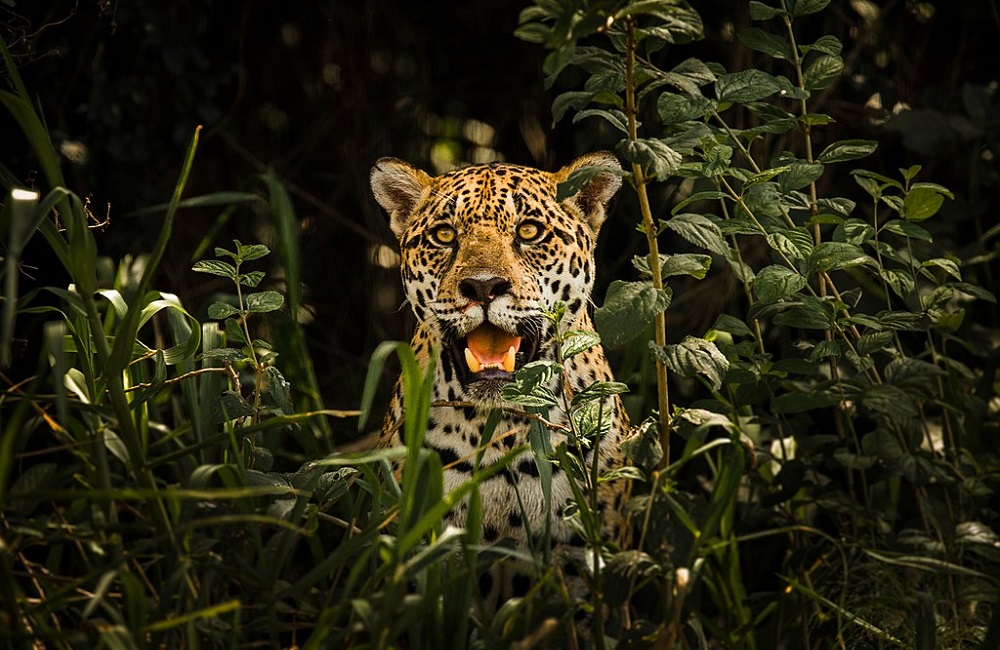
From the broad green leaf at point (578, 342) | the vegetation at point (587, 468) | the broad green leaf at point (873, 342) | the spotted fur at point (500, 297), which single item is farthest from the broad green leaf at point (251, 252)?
the broad green leaf at point (873, 342)

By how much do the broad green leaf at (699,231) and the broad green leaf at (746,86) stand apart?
0.93ft

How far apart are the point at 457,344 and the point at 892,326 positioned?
35.5 inches

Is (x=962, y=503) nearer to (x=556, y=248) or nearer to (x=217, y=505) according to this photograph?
(x=556, y=248)

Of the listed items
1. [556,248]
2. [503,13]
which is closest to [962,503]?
[556,248]

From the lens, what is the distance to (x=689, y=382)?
357cm

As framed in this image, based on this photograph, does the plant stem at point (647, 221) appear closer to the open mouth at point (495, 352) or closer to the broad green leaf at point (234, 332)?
the open mouth at point (495, 352)

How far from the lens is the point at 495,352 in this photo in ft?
7.85

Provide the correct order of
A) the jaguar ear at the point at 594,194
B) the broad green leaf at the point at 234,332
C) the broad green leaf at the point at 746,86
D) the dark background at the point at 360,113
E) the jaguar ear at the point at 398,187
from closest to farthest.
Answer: the broad green leaf at the point at 746,86 < the broad green leaf at the point at 234,332 < the jaguar ear at the point at 594,194 < the jaguar ear at the point at 398,187 < the dark background at the point at 360,113

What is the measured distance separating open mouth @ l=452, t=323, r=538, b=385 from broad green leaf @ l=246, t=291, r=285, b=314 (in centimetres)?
41

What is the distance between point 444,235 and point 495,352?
0.35m

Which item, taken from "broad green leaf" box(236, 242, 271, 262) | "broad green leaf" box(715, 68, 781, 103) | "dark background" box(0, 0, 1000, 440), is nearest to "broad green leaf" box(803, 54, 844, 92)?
"broad green leaf" box(715, 68, 781, 103)

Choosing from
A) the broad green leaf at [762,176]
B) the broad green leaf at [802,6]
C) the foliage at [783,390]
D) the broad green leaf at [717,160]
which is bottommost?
the foliage at [783,390]

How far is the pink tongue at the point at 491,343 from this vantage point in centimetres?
239

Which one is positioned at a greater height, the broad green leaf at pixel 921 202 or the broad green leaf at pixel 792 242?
the broad green leaf at pixel 921 202
